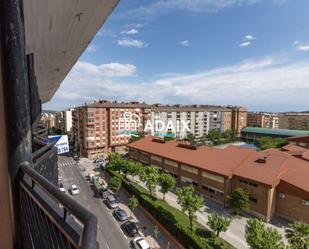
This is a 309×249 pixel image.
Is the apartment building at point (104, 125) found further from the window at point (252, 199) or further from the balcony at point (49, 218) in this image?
the balcony at point (49, 218)

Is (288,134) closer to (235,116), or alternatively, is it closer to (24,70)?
(235,116)

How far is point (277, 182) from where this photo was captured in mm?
12469

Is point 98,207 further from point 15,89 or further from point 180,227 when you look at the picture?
point 15,89

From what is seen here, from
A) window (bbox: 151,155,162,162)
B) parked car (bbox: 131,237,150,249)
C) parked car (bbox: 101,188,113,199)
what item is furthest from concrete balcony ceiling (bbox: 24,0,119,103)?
window (bbox: 151,155,162,162)

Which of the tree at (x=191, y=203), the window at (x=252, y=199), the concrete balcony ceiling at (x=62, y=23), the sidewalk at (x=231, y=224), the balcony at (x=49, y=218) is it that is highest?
the concrete balcony ceiling at (x=62, y=23)

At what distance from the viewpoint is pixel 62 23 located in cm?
214

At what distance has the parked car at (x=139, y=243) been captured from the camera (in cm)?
915

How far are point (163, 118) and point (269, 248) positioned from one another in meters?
30.1

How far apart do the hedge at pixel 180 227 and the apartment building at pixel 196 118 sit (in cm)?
2269

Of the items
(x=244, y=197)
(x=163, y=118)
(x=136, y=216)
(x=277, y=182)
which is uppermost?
(x=163, y=118)

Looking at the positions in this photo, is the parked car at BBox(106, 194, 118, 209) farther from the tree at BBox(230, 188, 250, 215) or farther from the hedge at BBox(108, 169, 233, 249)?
the tree at BBox(230, 188, 250, 215)

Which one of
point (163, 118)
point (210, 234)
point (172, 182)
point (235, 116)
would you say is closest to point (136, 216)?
point (172, 182)

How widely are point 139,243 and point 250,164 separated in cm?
893

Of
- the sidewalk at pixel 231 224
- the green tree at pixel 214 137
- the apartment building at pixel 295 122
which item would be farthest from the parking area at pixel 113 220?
the apartment building at pixel 295 122
